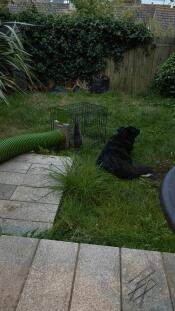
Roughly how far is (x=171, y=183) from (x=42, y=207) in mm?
1828

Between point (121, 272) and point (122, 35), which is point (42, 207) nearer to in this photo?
point (121, 272)

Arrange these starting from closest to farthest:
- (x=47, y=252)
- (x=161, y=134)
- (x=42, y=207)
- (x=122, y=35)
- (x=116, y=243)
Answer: (x=47, y=252)
(x=116, y=243)
(x=42, y=207)
(x=161, y=134)
(x=122, y=35)

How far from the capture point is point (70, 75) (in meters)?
8.37

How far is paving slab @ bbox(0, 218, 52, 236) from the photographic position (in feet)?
8.21

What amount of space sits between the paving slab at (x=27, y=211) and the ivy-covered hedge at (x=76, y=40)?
5809 mm

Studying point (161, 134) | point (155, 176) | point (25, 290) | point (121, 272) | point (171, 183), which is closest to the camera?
point (171, 183)

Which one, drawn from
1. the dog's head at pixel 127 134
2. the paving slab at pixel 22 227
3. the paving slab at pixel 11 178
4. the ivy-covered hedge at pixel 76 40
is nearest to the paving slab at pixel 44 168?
the paving slab at pixel 11 178

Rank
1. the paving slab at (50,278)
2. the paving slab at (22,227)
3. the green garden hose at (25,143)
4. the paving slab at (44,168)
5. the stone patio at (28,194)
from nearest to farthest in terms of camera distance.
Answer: the paving slab at (50,278)
the paving slab at (22,227)
the stone patio at (28,194)
the paving slab at (44,168)
the green garden hose at (25,143)

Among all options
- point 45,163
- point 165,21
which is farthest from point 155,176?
point 165,21

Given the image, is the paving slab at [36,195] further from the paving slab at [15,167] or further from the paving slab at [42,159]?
the paving slab at [42,159]

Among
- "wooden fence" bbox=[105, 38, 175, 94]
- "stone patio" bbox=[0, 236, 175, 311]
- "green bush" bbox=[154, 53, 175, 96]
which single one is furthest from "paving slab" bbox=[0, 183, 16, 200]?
"wooden fence" bbox=[105, 38, 175, 94]

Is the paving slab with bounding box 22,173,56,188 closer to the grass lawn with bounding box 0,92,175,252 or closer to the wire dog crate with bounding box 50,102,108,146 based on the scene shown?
the grass lawn with bounding box 0,92,175,252

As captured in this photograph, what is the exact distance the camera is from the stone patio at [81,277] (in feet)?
6.18

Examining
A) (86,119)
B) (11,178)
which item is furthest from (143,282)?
(86,119)
